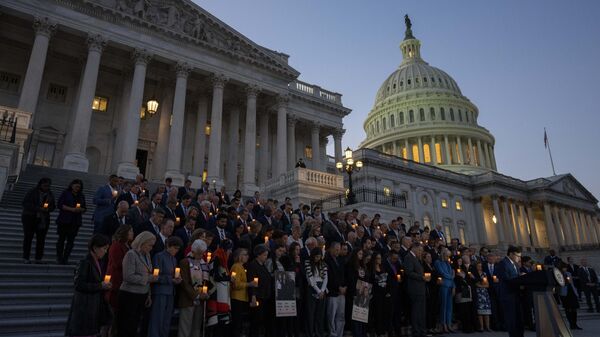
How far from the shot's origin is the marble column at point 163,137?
94.3ft

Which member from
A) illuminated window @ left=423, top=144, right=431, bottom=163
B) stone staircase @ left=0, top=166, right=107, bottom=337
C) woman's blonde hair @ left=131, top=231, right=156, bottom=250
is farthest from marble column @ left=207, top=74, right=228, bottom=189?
illuminated window @ left=423, top=144, right=431, bottom=163

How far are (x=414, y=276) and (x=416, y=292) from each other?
37 cm

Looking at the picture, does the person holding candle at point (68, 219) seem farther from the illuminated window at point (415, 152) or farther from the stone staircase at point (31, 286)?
the illuminated window at point (415, 152)

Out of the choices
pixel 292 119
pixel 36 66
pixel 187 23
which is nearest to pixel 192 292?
pixel 36 66

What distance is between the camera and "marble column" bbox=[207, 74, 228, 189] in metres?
27.6

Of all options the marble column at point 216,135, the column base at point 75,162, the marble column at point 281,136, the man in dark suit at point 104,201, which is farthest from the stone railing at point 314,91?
the man in dark suit at point 104,201

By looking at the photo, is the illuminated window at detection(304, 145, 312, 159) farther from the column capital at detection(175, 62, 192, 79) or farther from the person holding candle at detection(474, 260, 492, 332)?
the person holding candle at detection(474, 260, 492, 332)

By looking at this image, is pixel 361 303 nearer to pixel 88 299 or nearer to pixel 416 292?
pixel 416 292

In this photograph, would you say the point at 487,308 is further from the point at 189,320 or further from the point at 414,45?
the point at 414,45

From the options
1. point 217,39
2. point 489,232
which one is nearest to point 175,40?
point 217,39

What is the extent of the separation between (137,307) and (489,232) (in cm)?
6224

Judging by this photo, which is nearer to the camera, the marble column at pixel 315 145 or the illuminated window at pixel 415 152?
the marble column at pixel 315 145

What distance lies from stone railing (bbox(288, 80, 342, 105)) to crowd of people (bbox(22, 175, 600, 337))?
27.8 meters

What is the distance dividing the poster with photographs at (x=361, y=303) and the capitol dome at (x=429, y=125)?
232 ft
